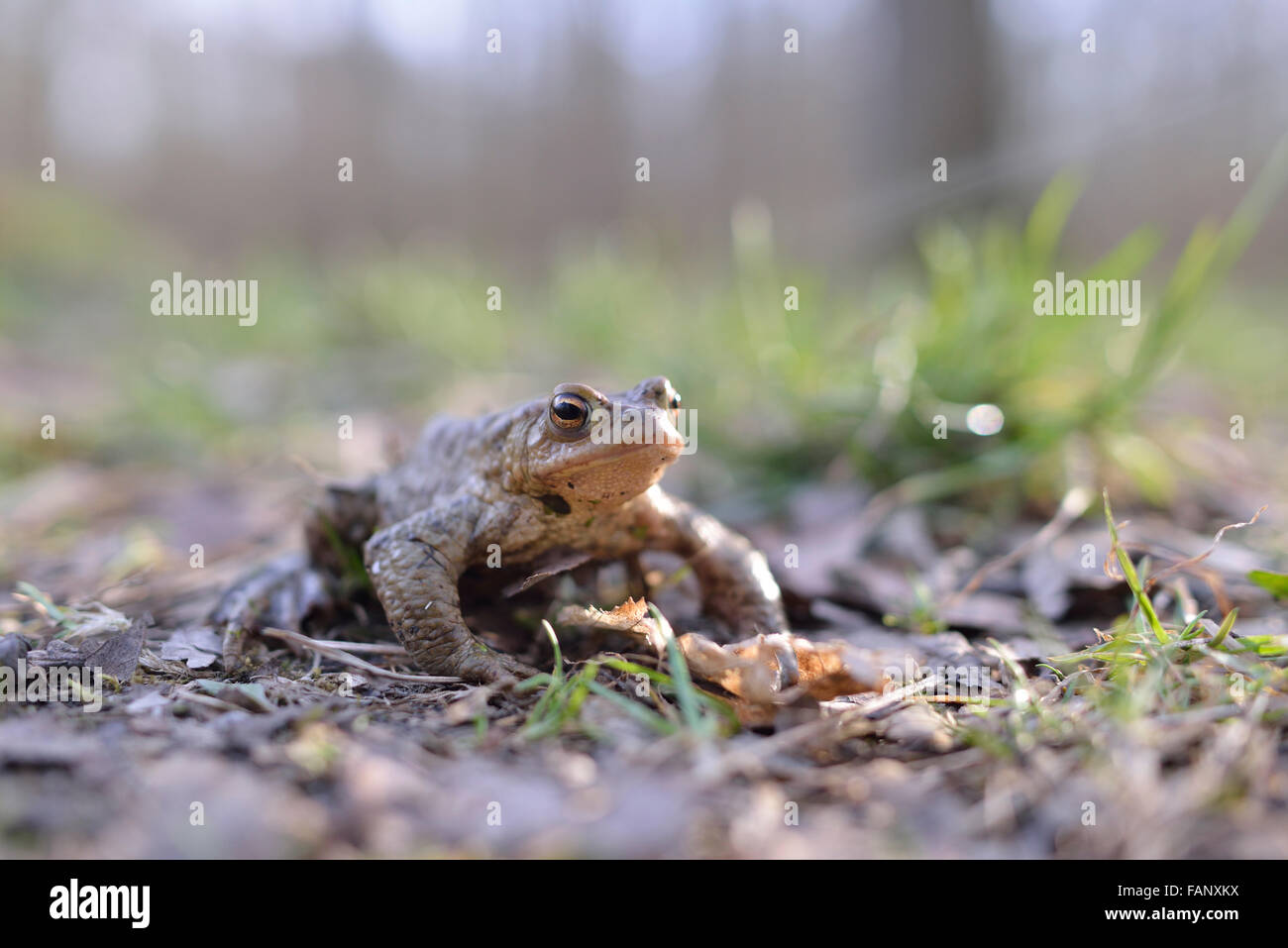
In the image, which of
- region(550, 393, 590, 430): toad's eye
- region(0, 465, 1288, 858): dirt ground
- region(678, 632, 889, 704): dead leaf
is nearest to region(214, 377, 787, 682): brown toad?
region(550, 393, 590, 430): toad's eye

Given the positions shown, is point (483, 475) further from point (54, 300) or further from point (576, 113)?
point (576, 113)

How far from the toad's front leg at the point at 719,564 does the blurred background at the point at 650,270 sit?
985 mm

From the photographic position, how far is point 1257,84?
1427 cm

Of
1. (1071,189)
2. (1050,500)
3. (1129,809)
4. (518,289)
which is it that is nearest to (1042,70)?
(518,289)

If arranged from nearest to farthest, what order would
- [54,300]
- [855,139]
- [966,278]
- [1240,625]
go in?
[1240,625], [966,278], [855,139], [54,300]

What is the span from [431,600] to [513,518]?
394mm

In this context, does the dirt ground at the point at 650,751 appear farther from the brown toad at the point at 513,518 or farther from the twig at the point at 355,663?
the brown toad at the point at 513,518

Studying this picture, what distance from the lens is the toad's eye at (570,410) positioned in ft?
7.98

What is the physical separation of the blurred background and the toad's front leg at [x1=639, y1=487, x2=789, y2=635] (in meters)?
0.98

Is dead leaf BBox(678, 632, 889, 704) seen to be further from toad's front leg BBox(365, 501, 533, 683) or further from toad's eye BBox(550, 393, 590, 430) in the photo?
toad's eye BBox(550, 393, 590, 430)

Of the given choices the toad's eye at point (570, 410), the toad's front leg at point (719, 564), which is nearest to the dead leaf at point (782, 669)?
the toad's front leg at point (719, 564)

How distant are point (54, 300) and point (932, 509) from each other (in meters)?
14.4

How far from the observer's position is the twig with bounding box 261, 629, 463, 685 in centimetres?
233

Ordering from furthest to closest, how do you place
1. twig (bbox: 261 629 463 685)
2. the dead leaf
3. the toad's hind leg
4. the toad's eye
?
the toad's hind leg
the toad's eye
twig (bbox: 261 629 463 685)
the dead leaf
